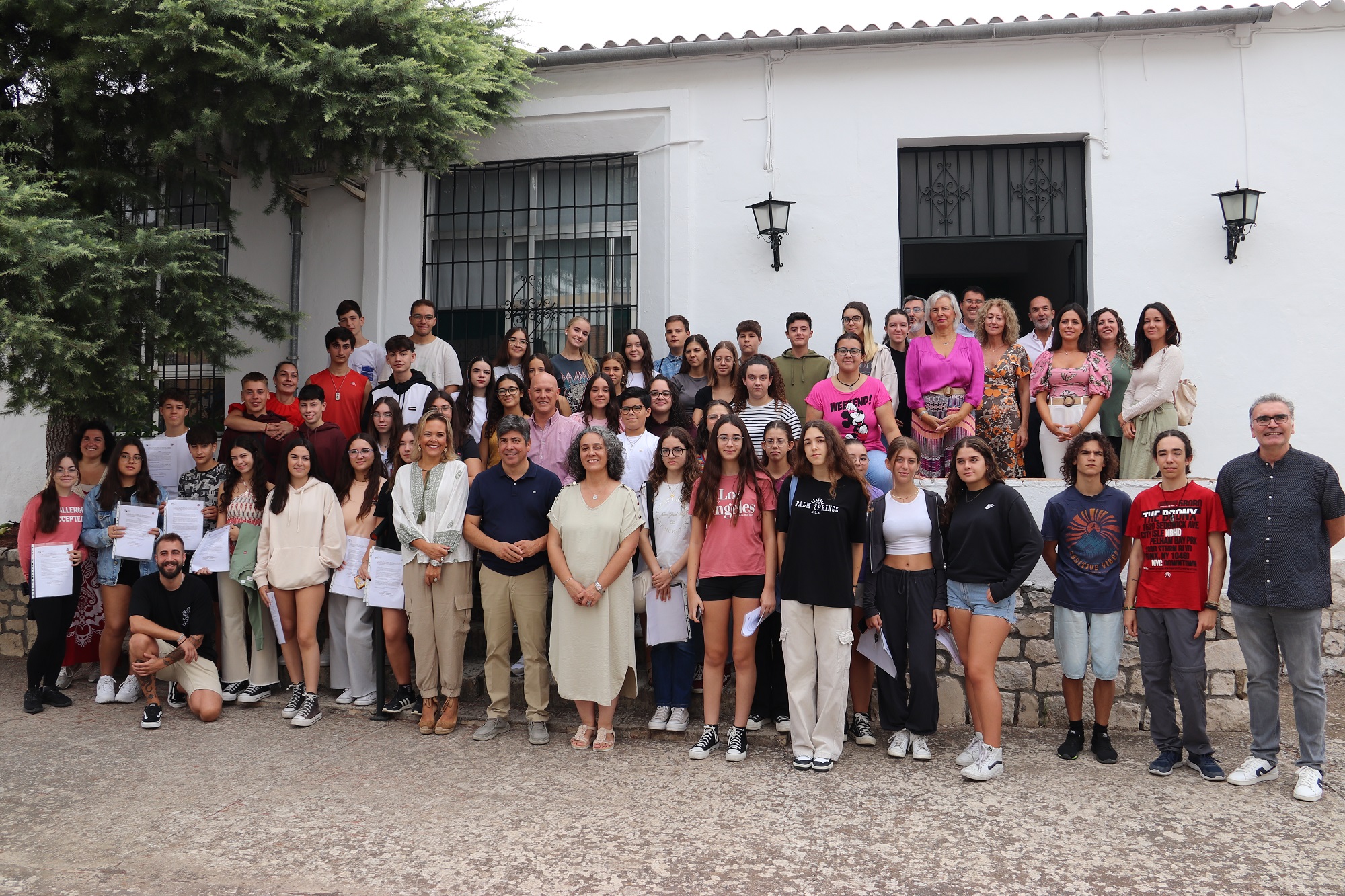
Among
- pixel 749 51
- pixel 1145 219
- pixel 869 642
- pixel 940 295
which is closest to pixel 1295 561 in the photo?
pixel 869 642

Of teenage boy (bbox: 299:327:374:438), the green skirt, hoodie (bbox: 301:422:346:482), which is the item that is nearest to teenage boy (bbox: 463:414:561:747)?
hoodie (bbox: 301:422:346:482)

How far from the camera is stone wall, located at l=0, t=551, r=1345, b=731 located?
5.89 meters

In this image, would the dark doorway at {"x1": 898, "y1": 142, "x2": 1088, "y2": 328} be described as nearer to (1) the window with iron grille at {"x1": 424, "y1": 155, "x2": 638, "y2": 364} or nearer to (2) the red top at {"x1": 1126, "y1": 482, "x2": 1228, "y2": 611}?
(1) the window with iron grille at {"x1": 424, "y1": 155, "x2": 638, "y2": 364}

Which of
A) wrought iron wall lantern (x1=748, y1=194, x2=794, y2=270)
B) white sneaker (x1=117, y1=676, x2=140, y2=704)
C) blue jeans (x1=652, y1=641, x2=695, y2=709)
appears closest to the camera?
blue jeans (x1=652, y1=641, x2=695, y2=709)

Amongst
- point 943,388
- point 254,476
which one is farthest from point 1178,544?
point 254,476

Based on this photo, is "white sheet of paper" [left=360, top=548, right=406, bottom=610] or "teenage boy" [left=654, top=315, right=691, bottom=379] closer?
"white sheet of paper" [left=360, top=548, right=406, bottom=610]

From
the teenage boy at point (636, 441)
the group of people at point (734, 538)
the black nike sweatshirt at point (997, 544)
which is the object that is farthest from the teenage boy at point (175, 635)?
the black nike sweatshirt at point (997, 544)

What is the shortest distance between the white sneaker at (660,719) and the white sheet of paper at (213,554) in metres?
3.15

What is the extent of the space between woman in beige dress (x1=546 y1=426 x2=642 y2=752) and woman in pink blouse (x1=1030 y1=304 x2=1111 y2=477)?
10.7 feet

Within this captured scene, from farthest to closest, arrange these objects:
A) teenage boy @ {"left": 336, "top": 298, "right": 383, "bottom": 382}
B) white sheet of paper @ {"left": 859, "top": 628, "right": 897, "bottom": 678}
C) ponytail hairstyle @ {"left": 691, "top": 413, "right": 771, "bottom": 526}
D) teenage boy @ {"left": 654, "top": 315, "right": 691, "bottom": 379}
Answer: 1. teenage boy @ {"left": 336, "top": 298, "right": 383, "bottom": 382}
2. teenage boy @ {"left": 654, "top": 315, "right": 691, "bottom": 379}
3. ponytail hairstyle @ {"left": 691, "top": 413, "right": 771, "bottom": 526}
4. white sheet of paper @ {"left": 859, "top": 628, "right": 897, "bottom": 678}

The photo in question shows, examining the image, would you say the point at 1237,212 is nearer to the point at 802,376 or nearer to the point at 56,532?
the point at 802,376

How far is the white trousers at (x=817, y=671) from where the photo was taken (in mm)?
5129

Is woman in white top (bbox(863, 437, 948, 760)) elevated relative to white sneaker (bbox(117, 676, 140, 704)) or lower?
elevated

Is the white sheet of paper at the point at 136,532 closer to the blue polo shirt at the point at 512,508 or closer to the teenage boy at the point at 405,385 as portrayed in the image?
the teenage boy at the point at 405,385
